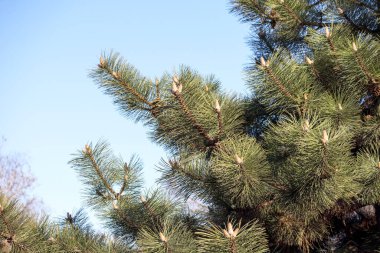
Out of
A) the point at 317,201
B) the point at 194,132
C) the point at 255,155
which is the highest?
the point at 194,132

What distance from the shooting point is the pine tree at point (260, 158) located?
319 cm

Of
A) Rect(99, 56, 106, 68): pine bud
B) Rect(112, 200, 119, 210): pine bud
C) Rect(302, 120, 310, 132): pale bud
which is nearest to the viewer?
Rect(302, 120, 310, 132): pale bud

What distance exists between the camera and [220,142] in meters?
3.48

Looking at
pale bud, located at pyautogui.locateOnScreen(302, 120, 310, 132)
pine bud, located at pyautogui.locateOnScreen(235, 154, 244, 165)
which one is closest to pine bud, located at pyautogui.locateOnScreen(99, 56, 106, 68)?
pine bud, located at pyautogui.locateOnScreen(235, 154, 244, 165)

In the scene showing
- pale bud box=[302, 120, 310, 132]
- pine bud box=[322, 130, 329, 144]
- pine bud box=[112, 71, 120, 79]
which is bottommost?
pine bud box=[322, 130, 329, 144]

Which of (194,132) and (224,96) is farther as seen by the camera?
(224,96)

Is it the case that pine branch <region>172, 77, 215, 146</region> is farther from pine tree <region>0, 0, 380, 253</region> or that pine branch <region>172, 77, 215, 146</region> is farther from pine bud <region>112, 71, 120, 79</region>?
pine bud <region>112, 71, 120, 79</region>

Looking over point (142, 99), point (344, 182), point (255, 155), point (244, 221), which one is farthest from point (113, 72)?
point (344, 182)

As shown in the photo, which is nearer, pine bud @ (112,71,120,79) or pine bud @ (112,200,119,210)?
pine bud @ (112,71,120,79)

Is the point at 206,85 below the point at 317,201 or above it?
above

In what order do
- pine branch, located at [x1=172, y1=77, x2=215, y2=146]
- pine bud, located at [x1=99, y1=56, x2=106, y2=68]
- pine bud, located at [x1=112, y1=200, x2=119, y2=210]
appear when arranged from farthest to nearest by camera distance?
pine bud, located at [x1=112, y1=200, x2=119, y2=210] → pine bud, located at [x1=99, y1=56, x2=106, y2=68] → pine branch, located at [x1=172, y1=77, x2=215, y2=146]

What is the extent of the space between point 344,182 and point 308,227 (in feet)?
2.58

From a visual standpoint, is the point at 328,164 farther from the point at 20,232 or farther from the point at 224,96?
the point at 20,232

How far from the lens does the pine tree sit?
3.19 m
